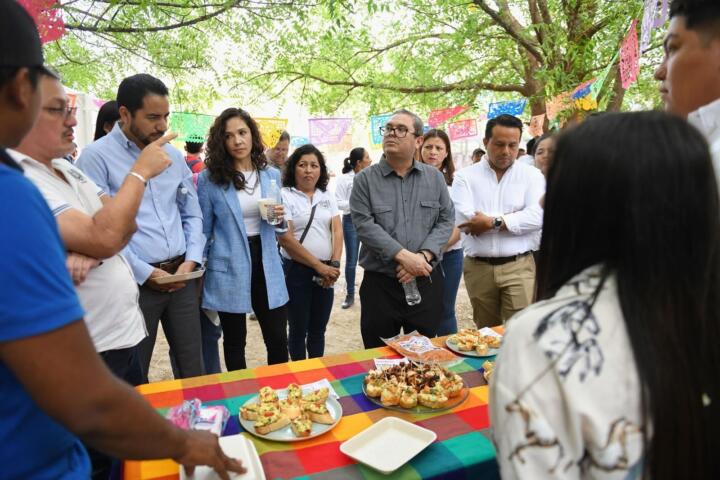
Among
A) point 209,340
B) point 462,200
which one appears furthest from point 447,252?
point 209,340

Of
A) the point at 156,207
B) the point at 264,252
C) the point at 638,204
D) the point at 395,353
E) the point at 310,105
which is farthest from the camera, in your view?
the point at 310,105

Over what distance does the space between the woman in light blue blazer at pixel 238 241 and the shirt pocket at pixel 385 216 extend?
0.65m

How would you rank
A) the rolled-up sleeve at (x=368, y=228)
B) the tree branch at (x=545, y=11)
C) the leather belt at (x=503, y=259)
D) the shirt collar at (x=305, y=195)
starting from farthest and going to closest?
the tree branch at (x=545, y=11)
the shirt collar at (x=305, y=195)
the leather belt at (x=503, y=259)
the rolled-up sleeve at (x=368, y=228)

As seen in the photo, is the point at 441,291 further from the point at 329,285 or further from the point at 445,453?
the point at 445,453

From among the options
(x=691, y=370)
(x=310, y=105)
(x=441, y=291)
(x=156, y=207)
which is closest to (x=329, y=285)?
(x=441, y=291)

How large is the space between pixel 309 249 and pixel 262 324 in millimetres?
844

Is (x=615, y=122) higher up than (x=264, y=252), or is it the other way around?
(x=615, y=122)

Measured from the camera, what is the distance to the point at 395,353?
2.10m

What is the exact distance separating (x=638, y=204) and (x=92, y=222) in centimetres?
173

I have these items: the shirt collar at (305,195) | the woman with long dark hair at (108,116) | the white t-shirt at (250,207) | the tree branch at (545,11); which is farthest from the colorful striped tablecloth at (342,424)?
the tree branch at (545,11)

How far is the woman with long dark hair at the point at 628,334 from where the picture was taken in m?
0.76

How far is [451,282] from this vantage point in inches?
152

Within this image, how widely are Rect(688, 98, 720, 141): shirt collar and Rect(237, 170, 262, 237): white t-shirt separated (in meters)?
2.38

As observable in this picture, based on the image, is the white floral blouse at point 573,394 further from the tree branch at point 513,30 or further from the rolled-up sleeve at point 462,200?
the tree branch at point 513,30
